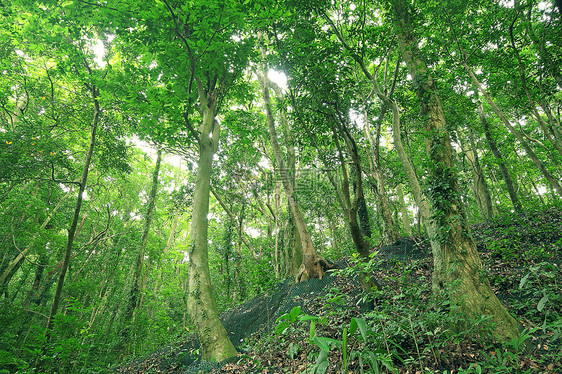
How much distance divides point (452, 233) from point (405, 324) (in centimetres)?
152

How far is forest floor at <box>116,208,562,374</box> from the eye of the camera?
75.0 inches

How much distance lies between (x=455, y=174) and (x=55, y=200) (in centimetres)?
1345

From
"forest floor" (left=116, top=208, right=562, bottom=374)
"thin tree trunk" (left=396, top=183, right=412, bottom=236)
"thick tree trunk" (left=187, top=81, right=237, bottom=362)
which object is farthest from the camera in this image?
"thin tree trunk" (left=396, top=183, right=412, bottom=236)

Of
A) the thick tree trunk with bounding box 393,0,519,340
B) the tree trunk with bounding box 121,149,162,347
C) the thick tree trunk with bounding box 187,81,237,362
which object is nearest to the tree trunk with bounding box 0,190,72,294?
the tree trunk with bounding box 121,149,162,347

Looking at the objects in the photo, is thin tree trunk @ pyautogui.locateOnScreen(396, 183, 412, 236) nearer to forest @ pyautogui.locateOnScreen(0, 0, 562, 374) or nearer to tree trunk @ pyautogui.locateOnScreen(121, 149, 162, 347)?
forest @ pyautogui.locateOnScreen(0, 0, 562, 374)

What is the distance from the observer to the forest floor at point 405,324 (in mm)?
1904

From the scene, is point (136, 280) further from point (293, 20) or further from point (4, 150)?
point (293, 20)

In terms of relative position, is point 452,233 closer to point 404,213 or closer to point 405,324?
point 405,324

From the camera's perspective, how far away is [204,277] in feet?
15.0

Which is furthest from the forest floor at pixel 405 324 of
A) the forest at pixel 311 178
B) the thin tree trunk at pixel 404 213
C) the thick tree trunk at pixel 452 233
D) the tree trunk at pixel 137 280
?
the thin tree trunk at pixel 404 213

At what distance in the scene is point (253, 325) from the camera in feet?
17.7

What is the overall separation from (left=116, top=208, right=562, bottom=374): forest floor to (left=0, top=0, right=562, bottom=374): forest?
1.3 inches

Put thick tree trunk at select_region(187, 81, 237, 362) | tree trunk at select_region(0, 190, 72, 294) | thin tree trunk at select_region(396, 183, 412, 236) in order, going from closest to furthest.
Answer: thick tree trunk at select_region(187, 81, 237, 362), tree trunk at select_region(0, 190, 72, 294), thin tree trunk at select_region(396, 183, 412, 236)

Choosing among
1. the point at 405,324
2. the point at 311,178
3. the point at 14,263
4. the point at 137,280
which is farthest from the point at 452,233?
the point at 14,263
